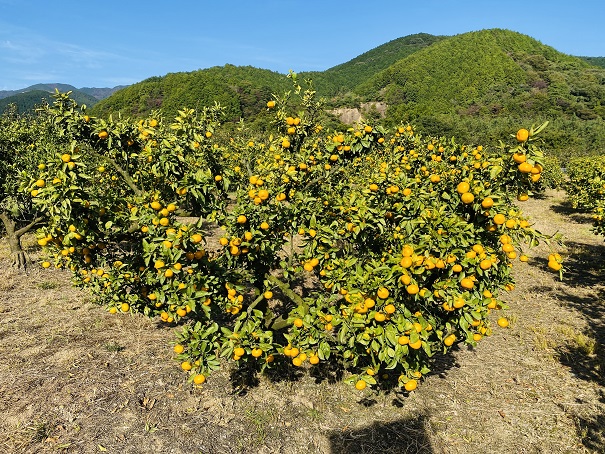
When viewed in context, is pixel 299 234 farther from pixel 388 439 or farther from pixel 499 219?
pixel 388 439

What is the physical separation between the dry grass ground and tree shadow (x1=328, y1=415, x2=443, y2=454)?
13 millimetres

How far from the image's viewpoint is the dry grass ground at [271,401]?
3797 mm

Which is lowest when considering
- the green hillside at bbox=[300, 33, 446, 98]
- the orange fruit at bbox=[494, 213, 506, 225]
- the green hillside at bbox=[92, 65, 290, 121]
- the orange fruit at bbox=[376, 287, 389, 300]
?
the orange fruit at bbox=[376, 287, 389, 300]

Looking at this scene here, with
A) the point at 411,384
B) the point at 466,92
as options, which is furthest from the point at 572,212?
the point at 466,92

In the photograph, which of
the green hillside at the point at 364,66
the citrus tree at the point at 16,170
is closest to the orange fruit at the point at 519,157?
the citrus tree at the point at 16,170

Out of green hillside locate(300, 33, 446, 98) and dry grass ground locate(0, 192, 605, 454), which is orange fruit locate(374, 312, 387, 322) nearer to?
dry grass ground locate(0, 192, 605, 454)

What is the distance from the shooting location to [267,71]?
417 feet

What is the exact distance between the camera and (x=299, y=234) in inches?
155

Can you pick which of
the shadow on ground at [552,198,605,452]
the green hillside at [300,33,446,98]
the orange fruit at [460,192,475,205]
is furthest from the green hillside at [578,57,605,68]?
the orange fruit at [460,192,475,205]

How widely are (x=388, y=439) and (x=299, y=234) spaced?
2491 mm

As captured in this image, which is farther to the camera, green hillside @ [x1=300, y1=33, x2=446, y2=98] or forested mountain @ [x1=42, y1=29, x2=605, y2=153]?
green hillside @ [x1=300, y1=33, x2=446, y2=98]

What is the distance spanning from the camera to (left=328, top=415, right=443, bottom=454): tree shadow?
148 inches

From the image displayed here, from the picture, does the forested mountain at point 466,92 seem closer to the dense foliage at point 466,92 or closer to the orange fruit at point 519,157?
the dense foliage at point 466,92

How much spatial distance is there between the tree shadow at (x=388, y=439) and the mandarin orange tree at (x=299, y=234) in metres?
0.73
